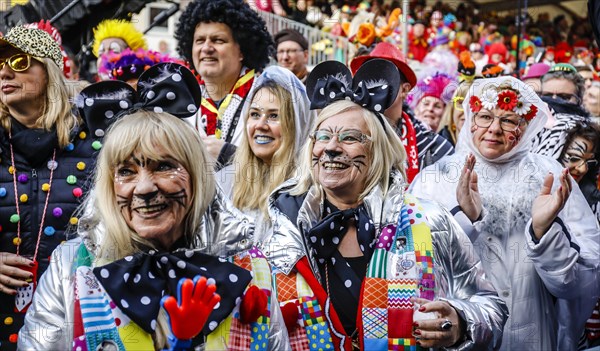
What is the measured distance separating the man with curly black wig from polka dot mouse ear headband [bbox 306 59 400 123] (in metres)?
1.57

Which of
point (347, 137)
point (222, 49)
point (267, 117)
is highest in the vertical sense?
point (222, 49)

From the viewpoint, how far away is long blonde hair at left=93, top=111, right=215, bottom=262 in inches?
102

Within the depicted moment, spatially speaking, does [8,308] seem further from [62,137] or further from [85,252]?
[85,252]

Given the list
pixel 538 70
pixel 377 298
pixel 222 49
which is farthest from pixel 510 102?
pixel 538 70

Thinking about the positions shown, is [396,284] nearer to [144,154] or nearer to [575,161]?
[144,154]

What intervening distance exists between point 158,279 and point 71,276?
0.26m

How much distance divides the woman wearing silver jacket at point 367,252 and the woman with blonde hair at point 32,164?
102 cm

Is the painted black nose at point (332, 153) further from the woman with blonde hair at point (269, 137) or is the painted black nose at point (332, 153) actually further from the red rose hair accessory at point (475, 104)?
the red rose hair accessory at point (475, 104)

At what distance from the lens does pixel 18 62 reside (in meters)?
3.93

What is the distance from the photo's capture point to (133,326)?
2508 mm

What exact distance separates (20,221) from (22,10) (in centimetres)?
484

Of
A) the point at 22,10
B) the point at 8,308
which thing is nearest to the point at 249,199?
the point at 8,308

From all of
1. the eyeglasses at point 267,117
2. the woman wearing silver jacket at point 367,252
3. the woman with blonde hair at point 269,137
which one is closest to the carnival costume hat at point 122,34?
the woman with blonde hair at point 269,137

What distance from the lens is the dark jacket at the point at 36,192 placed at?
12.2 ft
